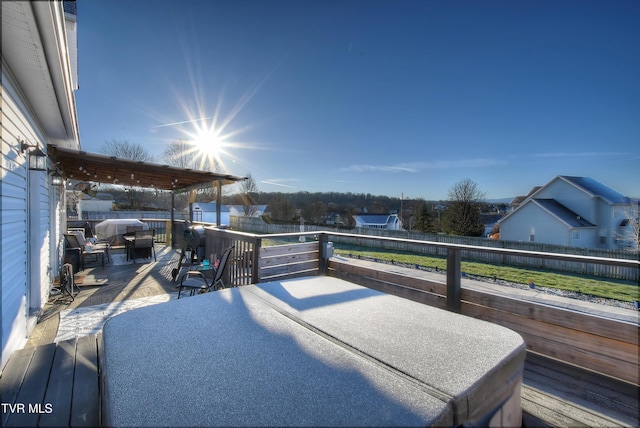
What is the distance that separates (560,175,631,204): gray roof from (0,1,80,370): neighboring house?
2695 cm

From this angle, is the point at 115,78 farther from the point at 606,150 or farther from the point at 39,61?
the point at 606,150

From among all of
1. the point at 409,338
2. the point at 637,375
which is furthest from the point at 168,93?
the point at 637,375

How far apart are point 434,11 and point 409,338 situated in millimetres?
9261

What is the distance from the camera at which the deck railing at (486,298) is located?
215cm

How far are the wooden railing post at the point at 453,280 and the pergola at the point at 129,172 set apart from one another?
5.72 meters

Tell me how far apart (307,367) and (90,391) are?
0.98m

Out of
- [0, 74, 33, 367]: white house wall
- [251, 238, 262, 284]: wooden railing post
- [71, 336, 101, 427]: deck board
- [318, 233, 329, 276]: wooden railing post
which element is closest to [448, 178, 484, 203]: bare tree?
[318, 233, 329, 276]: wooden railing post

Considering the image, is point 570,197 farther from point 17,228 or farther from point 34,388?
point 17,228

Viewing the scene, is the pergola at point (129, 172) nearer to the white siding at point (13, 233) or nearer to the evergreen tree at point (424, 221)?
the white siding at point (13, 233)

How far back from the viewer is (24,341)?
296cm

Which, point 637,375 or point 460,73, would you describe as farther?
point 460,73

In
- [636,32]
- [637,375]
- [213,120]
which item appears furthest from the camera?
[213,120]

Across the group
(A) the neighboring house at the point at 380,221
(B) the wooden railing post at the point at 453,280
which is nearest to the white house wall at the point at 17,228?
(B) the wooden railing post at the point at 453,280
